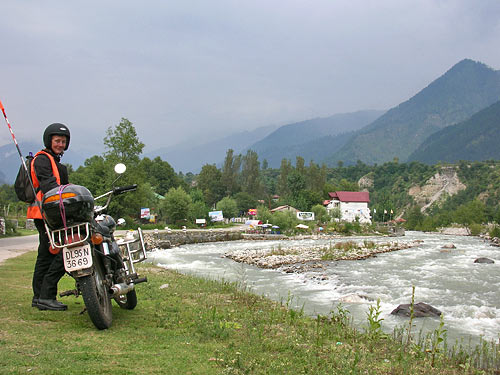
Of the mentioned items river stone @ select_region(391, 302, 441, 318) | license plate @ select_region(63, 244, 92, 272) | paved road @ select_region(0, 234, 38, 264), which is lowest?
river stone @ select_region(391, 302, 441, 318)

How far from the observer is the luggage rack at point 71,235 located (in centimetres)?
426

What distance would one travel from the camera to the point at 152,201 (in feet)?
232

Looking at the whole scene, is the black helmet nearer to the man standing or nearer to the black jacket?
the man standing

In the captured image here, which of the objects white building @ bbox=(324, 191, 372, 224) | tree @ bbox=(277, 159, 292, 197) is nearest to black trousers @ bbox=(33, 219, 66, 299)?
white building @ bbox=(324, 191, 372, 224)

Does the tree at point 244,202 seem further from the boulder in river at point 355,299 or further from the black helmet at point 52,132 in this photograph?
the black helmet at point 52,132

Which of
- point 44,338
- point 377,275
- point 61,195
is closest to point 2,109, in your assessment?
point 61,195

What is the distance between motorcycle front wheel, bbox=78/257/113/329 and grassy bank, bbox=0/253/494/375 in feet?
0.49

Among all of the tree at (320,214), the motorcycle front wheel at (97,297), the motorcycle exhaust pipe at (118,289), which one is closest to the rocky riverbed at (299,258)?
the motorcycle exhaust pipe at (118,289)

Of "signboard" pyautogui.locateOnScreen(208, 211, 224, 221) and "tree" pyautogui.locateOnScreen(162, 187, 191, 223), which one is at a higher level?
"tree" pyautogui.locateOnScreen(162, 187, 191, 223)

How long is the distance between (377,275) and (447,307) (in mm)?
7017

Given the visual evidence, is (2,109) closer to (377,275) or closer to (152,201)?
(377,275)

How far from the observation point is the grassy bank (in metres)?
3.68

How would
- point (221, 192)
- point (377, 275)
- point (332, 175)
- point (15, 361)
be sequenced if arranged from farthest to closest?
1. point (332, 175)
2. point (221, 192)
3. point (377, 275)
4. point (15, 361)

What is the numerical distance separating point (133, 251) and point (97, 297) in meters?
1.57
